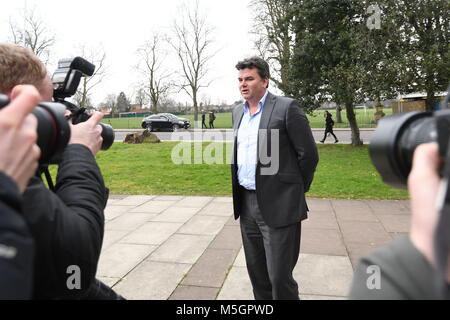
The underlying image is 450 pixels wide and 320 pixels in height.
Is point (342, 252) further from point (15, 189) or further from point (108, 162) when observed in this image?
point (108, 162)

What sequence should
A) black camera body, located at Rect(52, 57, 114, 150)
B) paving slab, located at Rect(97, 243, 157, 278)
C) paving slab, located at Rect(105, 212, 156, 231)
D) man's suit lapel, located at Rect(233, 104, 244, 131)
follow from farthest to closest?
paving slab, located at Rect(105, 212, 156, 231) → paving slab, located at Rect(97, 243, 157, 278) → man's suit lapel, located at Rect(233, 104, 244, 131) → black camera body, located at Rect(52, 57, 114, 150)

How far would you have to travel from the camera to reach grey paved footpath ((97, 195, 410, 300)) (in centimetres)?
341

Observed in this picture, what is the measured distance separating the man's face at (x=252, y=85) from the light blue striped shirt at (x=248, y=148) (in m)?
0.05

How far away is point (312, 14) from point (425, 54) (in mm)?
5059

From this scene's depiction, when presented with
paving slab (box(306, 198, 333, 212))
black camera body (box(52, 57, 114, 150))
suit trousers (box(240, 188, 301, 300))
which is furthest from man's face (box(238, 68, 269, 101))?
paving slab (box(306, 198, 333, 212))

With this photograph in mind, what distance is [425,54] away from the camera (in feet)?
32.7

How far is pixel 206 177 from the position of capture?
9.36 meters

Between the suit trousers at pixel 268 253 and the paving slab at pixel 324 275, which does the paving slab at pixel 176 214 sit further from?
Answer: the suit trousers at pixel 268 253

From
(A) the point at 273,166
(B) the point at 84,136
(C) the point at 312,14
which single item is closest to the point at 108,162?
(C) the point at 312,14

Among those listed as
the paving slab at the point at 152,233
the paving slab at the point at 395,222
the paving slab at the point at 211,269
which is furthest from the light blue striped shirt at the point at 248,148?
the paving slab at the point at 395,222

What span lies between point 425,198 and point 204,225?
16.1 feet

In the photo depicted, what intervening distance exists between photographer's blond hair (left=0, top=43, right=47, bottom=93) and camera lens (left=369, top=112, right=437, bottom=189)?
115 cm

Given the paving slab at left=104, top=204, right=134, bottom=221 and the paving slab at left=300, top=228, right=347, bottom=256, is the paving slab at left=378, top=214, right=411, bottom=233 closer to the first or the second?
the paving slab at left=300, top=228, right=347, bottom=256

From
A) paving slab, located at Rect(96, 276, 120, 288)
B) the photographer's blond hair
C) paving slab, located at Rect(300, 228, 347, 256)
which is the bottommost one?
paving slab, located at Rect(300, 228, 347, 256)
